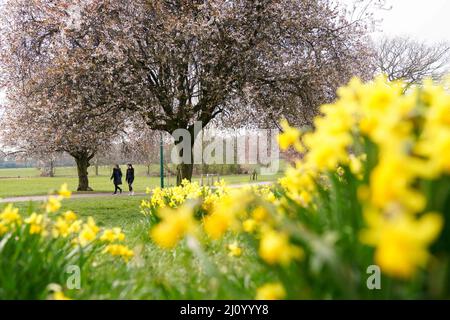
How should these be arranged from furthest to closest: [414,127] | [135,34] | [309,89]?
[309,89] → [135,34] → [414,127]

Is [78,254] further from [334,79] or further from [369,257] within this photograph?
[334,79]

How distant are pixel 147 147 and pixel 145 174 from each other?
67.6 ft

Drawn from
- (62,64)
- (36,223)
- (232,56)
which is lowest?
(36,223)

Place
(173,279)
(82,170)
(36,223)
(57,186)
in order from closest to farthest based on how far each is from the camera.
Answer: (36,223), (173,279), (82,170), (57,186)

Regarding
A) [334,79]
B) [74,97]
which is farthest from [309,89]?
[74,97]

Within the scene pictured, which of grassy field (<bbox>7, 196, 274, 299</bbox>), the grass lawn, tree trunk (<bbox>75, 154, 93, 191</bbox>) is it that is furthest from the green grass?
grassy field (<bbox>7, 196, 274, 299</bbox>)

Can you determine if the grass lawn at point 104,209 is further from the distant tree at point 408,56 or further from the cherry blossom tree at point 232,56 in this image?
the distant tree at point 408,56

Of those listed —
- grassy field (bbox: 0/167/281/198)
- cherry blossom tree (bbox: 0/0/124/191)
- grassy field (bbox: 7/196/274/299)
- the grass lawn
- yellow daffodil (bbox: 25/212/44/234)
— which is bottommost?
grassy field (bbox: 0/167/281/198)

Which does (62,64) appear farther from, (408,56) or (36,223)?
(408,56)

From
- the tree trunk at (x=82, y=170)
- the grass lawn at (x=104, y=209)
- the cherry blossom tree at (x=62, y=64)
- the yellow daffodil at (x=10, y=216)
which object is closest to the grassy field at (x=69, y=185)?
the tree trunk at (x=82, y=170)

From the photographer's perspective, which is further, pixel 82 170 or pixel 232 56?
pixel 82 170

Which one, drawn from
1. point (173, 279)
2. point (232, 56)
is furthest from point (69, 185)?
point (173, 279)

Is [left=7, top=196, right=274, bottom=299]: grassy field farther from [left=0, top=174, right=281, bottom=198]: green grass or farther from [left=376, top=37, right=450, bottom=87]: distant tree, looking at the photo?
[left=376, top=37, right=450, bottom=87]: distant tree
